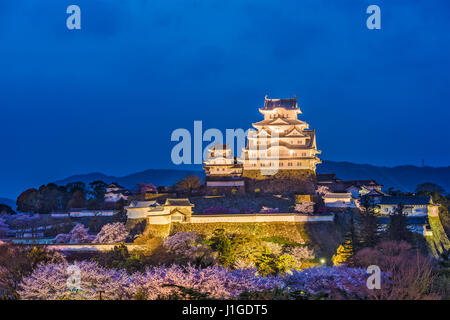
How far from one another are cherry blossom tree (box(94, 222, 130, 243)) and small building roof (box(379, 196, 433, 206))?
2519 cm

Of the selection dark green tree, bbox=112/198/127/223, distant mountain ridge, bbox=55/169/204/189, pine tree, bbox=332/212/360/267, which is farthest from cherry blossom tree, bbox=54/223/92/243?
distant mountain ridge, bbox=55/169/204/189

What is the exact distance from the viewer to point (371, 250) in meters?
29.8

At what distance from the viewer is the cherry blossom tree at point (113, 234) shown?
38844mm

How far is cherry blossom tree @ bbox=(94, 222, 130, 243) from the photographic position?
38.8 meters

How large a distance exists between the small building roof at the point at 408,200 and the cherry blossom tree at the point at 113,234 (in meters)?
25.2

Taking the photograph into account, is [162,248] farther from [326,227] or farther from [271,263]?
[326,227]

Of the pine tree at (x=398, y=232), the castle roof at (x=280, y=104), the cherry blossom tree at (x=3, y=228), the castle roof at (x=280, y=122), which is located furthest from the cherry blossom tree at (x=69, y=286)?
the castle roof at (x=280, y=104)

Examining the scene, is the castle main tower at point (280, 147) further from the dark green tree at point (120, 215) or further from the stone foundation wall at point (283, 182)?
the dark green tree at point (120, 215)

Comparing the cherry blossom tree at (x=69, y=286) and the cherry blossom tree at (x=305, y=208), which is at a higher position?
the cherry blossom tree at (x=305, y=208)

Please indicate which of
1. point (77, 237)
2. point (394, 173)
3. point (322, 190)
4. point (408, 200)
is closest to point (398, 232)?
point (408, 200)

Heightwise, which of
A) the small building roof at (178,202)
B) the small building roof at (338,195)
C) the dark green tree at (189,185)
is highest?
the dark green tree at (189,185)

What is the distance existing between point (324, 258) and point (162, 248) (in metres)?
12.6

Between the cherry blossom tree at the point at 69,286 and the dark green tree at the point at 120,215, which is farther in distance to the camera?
the dark green tree at the point at 120,215
